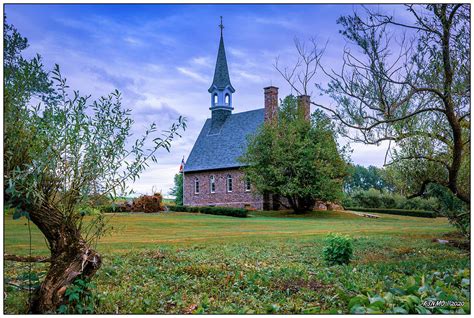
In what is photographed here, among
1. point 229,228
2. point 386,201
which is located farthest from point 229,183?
point 386,201

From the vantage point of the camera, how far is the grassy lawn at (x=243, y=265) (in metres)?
4.24

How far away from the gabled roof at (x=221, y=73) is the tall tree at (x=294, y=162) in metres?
7.20

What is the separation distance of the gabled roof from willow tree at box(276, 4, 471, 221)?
66 centimetres

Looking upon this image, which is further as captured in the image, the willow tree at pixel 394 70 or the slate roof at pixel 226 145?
the slate roof at pixel 226 145

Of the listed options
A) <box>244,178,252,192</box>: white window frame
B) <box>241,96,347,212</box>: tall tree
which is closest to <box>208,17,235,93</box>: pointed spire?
<box>241,96,347,212</box>: tall tree

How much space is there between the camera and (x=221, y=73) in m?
6.43

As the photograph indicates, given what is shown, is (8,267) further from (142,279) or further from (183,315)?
(183,315)

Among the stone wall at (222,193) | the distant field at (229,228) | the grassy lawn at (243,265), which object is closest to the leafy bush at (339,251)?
the grassy lawn at (243,265)

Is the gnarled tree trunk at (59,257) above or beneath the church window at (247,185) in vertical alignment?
beneath

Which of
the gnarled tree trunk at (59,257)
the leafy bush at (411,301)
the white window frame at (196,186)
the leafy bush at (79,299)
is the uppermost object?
the white window frame at (196,186)

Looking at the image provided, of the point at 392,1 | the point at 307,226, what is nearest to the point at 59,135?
the point at 392,1

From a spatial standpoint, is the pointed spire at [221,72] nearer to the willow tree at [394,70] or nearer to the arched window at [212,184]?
the willow tree at [394,70]

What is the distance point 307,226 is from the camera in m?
10.5

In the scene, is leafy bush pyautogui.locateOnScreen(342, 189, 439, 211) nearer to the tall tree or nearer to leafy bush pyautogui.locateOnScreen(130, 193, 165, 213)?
the tall tree
